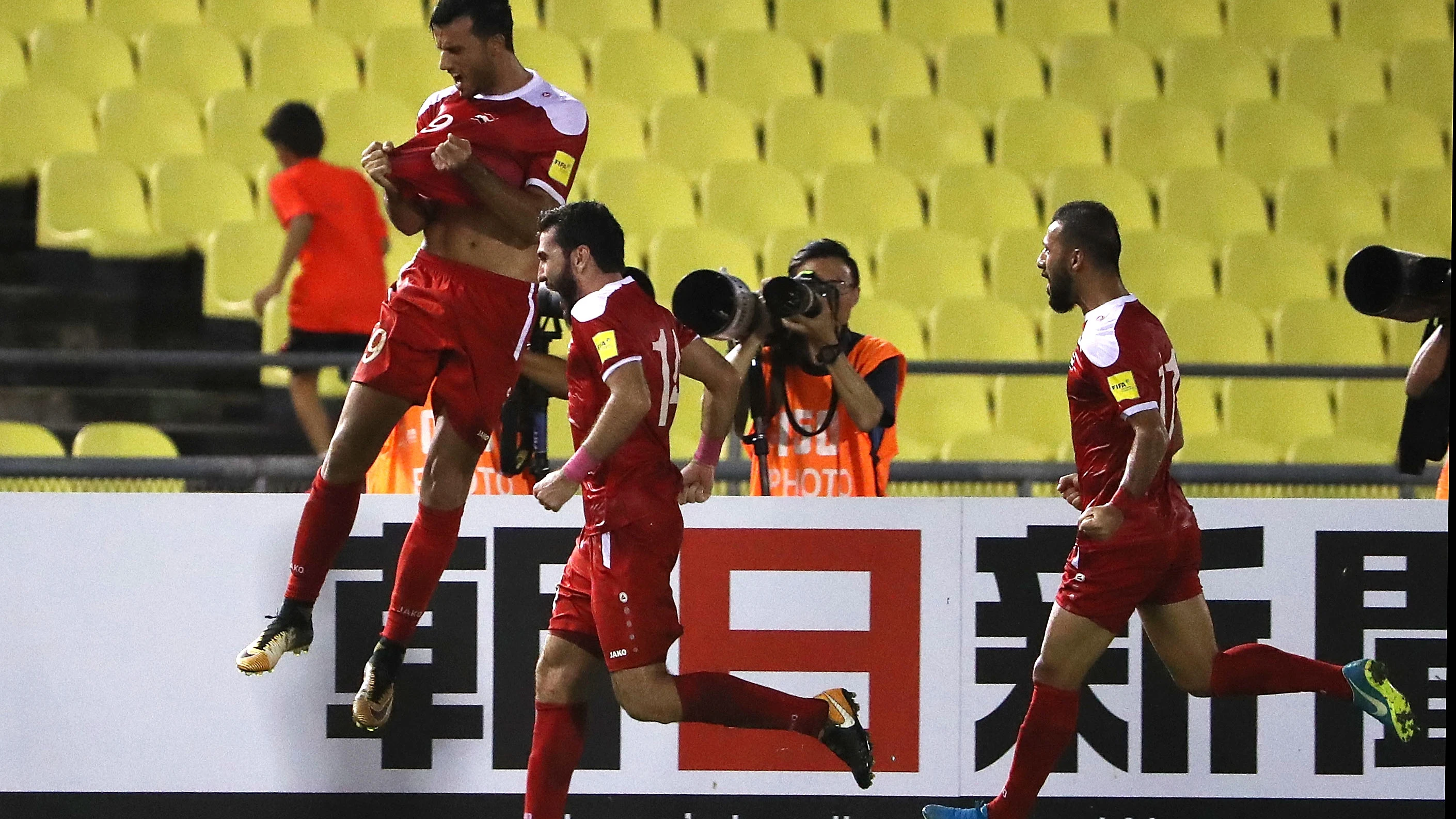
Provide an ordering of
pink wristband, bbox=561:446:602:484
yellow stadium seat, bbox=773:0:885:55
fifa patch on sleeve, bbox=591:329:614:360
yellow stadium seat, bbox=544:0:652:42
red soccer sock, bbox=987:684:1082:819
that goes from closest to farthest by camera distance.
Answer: pink wristband, bbox=561:446:602:484 < fifa patch on sleeve, bbox=591:329:614:360 < red soccer sock, bbox=987:684:1082:819 < yellow stadium seat, bbox=544:0:652:42 < yellow stadium seat, bbox=773:0:885:55

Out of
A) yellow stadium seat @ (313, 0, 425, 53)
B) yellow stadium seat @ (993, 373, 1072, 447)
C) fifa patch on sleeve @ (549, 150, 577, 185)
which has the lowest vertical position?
yellow stadium seat @ (993, 373, 1072, 447)

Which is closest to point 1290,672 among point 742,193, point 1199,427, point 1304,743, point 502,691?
point 1304,743

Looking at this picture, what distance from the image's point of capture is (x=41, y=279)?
339 inches

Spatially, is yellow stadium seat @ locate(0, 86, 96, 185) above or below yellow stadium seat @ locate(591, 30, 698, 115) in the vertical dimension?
below

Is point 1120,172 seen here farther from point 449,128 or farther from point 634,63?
point 449,128

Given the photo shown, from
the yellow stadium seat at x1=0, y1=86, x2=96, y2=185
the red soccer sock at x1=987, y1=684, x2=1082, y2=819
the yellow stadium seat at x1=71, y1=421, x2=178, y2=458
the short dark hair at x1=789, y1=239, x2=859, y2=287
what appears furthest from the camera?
the yellow stadium seat at x1=0, y1=86, x2=96, y2=185

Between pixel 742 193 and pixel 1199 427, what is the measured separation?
8.16 ft

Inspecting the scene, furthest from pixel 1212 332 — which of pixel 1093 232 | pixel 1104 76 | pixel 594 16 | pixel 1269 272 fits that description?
pixel 1093 232

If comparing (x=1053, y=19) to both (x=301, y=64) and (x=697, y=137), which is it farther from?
(x=301, y=64)

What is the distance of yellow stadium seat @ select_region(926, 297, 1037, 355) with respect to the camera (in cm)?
845

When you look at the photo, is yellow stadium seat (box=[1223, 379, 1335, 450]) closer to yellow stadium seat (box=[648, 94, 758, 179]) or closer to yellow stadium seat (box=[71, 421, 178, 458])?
yellow stadium seat (box=[648, 94, 758, 179])

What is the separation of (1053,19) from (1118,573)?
20.0ft

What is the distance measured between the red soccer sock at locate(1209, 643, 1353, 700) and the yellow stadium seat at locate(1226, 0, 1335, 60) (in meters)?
6.06

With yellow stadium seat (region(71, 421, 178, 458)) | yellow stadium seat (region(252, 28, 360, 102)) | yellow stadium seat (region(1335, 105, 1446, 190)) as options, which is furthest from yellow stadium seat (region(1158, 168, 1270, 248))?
yellow stadium seat (region(71, 421, 178, 458))
